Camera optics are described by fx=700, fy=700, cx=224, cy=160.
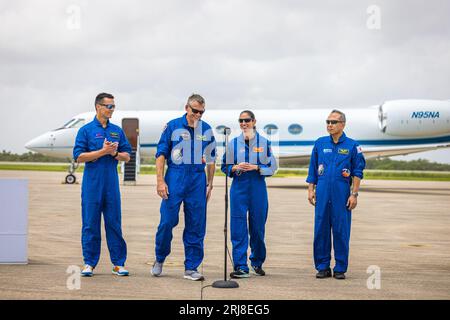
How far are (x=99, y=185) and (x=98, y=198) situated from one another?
15 centimetres

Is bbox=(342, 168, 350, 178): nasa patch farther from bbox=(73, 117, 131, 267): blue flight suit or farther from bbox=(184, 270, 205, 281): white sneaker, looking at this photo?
bbox=(73, 117, 131, 267): blue flight suit

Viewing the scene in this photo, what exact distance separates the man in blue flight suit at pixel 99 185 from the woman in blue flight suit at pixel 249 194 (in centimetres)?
131

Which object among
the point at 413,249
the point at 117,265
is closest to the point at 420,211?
the point at 413,249

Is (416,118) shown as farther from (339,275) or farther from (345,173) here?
(339,275)

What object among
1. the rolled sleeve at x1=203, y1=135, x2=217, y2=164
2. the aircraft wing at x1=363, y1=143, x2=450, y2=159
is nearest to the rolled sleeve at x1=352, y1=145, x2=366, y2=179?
the rolled sleeve at x1=203, y1=135, x2=217, y2=164

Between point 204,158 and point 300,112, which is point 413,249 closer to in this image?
point 204,158

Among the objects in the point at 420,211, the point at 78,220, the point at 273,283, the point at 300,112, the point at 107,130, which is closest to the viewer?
the point at 273,283

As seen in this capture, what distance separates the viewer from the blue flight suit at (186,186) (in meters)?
7.86

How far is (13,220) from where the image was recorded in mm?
8508

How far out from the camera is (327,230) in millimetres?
8328

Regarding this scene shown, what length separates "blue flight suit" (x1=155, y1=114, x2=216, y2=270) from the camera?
7855 millimetres

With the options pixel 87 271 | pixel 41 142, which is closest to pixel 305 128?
pixel 41 142

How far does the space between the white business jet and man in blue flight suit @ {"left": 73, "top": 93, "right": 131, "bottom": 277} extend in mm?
21469

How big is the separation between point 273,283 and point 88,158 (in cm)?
249
